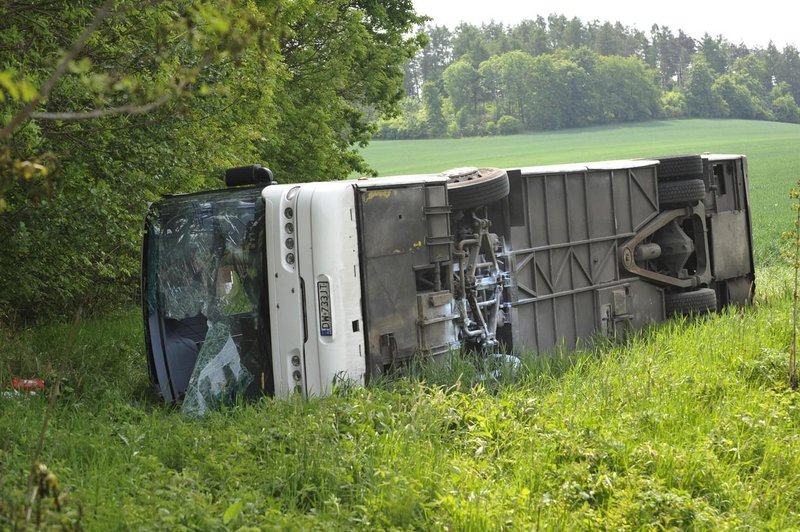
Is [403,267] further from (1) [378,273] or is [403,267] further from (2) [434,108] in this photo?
(2) [434,108]

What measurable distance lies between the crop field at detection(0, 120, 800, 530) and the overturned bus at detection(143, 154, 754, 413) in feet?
1.15

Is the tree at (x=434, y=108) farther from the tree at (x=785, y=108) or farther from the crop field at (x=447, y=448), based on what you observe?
the crop field at (x=447, y=448)

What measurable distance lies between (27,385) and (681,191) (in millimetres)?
6896

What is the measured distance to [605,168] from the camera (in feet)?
32.5

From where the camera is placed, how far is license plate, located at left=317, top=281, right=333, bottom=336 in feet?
23.4

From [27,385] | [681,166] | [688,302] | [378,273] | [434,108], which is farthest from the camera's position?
[434,108]

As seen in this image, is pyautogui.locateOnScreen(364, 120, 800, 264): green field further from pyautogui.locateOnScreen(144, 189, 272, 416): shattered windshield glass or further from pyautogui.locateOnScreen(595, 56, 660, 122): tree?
pyautogui.locateOnScreen(144, 189, 272, 416): shattered windshield glass

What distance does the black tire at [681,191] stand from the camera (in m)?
10.7

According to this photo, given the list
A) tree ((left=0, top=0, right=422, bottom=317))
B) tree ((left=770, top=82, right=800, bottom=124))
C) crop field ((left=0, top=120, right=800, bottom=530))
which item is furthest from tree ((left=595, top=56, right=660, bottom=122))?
crop field ((left=0, top=120, right=800, bottom=530))

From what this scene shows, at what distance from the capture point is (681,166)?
10781 millimetres

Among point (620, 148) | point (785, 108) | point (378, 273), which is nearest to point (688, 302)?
point (378, 273)

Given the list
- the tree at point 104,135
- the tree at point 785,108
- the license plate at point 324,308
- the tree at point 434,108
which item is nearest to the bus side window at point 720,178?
the tree at point 104,135

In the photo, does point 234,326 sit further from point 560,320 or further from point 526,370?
point 560,320

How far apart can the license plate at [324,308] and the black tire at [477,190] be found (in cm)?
158
